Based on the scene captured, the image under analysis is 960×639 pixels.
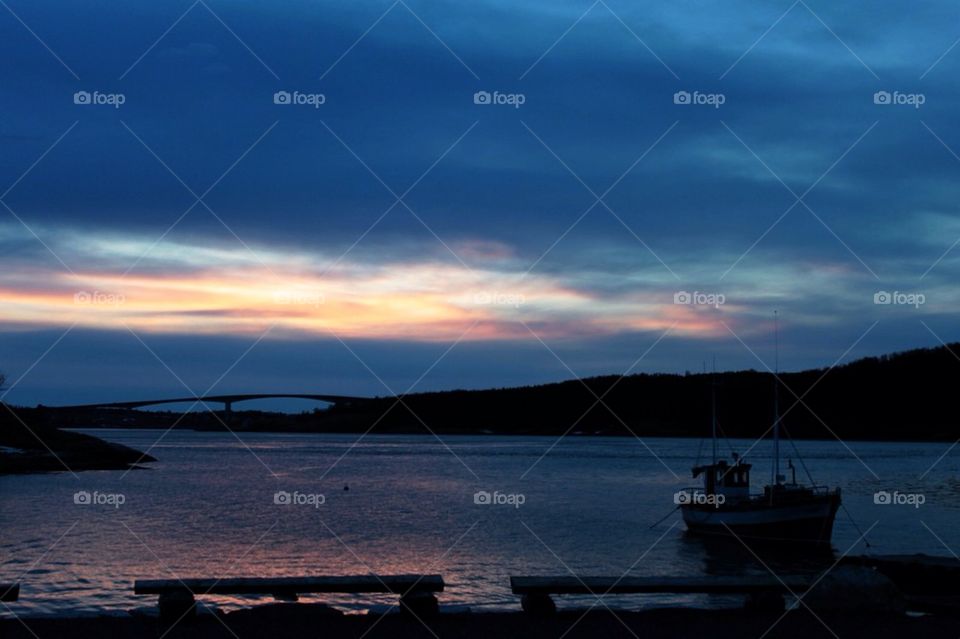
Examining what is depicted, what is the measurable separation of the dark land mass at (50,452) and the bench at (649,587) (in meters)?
81.5

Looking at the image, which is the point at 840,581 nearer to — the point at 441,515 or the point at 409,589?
the point at 409,589

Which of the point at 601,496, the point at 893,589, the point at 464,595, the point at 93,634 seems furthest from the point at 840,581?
the point at 601,496

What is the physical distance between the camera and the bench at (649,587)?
14781 mm

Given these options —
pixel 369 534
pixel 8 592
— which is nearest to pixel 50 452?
pixel 369 534

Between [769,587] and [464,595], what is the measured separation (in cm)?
1238

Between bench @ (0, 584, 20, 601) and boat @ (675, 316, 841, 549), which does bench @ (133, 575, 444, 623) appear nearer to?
bench @ (0, 584, 20, 601)

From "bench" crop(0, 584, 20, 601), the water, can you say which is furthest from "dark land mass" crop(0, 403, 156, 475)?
"bench" crop(0, 584, 20, 601)

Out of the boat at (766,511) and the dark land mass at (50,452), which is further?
the dark land mass at (50,452)

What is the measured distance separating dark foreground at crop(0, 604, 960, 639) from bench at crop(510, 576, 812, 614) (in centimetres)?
34

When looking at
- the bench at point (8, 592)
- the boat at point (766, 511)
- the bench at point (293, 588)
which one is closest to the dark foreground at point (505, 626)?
the bench at point (293, 588)

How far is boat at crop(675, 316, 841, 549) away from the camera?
41.3m

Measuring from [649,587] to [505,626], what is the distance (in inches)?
87.8

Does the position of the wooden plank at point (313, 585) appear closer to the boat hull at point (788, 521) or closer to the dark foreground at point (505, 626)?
the dark foreground at point (505, 626)

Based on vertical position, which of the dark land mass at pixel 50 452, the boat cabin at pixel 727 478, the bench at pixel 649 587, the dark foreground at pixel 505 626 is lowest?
the dark foreground at pixel 505 626
